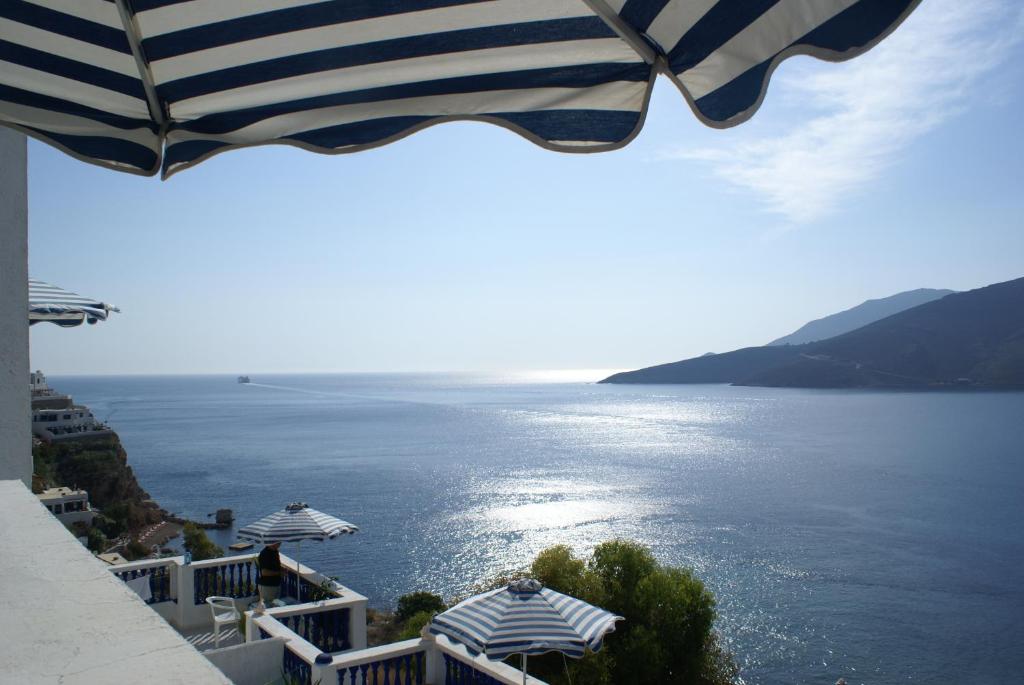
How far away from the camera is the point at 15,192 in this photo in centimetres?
361

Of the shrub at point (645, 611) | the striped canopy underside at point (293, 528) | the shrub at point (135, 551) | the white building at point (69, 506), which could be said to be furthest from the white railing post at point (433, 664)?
the white building at point (69, 506)

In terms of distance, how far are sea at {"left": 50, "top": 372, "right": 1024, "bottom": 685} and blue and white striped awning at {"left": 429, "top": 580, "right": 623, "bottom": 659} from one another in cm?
2209

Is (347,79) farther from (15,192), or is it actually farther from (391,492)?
(391,492)

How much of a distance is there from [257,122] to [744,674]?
27.6m

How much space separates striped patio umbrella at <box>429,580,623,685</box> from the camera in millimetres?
5734

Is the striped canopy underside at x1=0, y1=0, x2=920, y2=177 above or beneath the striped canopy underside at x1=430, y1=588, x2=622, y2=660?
above

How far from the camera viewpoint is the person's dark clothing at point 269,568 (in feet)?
25.8

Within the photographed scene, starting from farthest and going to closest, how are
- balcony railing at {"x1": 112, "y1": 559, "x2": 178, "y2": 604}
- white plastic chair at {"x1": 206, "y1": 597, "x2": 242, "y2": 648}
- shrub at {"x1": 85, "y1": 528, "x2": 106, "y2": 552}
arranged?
1. shrub at {"x1": 85, "y1": 528, "x2": 106, "y2": 552}
2. balcony railing at {"x1": 112, "y1": 559, "x2": 178, "y2": 604}
3. white plastic chair at {"x1": 206, "y1": 597, "x2": 242, "y2": 648}

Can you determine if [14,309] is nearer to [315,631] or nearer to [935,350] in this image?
[315,631]

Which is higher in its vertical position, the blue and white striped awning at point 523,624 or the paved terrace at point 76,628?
the paved terrace at point 76,628

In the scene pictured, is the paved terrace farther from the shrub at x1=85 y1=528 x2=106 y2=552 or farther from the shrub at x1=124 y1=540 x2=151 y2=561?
the shrub at x1=85 y1=528 x2=106 y2=552

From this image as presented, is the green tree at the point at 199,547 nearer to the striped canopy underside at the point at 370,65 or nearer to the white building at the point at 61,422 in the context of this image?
the white building at the point at 61,422

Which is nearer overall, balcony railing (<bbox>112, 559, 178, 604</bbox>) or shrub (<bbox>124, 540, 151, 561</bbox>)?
balcony railing (<bbox>112, 559, 178, 604</bbox>)

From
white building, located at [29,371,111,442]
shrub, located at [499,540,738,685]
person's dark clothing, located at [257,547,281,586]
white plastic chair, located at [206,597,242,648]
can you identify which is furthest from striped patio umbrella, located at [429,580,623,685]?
white building, located at [29,371,111,442]
